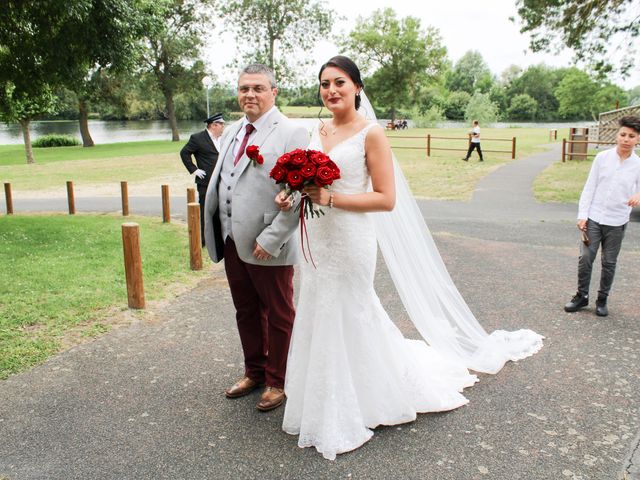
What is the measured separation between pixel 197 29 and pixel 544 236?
43344 millimetres

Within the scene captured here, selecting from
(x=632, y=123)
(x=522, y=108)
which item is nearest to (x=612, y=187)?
(x=632, y=123)

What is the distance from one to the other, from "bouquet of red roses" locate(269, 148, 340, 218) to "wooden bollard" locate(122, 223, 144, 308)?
11.1 feet

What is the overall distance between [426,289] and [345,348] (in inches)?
43.5

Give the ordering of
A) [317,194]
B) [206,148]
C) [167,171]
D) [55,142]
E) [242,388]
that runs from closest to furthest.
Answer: [317,194] < [242,388] < [206,148] < [167,171] < [55,142]

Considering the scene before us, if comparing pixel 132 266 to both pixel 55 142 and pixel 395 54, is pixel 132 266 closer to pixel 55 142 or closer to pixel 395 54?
pixel 55 142

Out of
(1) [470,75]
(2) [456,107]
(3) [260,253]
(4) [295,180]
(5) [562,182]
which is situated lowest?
(5) [562,182]

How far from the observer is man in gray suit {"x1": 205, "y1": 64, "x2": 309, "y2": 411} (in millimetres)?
3586

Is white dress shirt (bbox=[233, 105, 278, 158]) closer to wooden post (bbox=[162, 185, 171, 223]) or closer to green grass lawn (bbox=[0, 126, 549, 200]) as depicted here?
wooden post (bbox=[162, 185, 171, 223])

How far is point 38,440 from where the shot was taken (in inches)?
139

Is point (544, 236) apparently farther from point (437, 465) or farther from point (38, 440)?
point (38, 440)

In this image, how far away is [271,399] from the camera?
3.88 metres

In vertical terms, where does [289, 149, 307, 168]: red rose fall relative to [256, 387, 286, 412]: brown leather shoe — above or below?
above

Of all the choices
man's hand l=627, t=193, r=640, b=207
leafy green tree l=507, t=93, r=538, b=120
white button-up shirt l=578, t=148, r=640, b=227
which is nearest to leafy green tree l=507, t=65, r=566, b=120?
leafy green tree l=507, t=93, r=538, b=120

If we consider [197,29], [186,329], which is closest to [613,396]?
[186,329]
